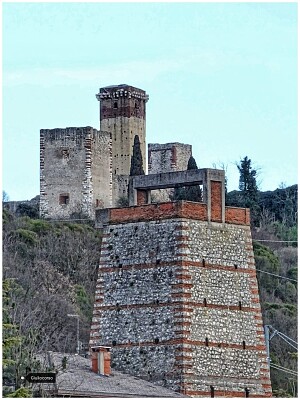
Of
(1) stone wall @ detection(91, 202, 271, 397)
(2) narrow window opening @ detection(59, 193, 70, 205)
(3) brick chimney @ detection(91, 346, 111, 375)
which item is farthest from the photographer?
(2) narrow window opening @ detection(59, 193, 70, 205)

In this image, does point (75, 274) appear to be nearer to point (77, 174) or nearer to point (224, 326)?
point (77, 174)

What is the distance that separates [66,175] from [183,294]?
3954 centimetres

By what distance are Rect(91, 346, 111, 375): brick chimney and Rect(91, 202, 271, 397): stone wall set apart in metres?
1.27

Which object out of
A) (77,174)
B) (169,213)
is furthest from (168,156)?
(169,213)

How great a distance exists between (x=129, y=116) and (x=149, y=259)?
5061cm

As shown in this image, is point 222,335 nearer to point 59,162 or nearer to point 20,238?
point 20,238

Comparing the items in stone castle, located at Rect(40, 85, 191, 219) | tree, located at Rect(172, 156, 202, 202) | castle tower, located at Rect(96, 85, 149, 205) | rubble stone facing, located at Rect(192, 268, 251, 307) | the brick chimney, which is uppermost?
castle tower, located at Rect(96, 85, 149, 205)

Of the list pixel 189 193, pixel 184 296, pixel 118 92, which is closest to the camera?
pixel 184 296

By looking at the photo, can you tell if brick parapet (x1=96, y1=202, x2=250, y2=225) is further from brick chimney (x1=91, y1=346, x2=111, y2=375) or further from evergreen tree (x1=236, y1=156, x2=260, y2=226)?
evergreen tree (x1=236, y1=156, x2=260, y2=226)

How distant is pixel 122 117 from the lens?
316ft

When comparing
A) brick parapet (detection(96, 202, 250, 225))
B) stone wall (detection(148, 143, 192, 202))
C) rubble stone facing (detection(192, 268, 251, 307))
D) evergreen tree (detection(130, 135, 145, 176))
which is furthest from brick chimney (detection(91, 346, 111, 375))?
stone wall (detection(148, 143, 192, 202))

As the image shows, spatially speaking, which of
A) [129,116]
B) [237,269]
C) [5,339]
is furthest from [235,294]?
[129,116]

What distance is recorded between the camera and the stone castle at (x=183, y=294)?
45.1 m

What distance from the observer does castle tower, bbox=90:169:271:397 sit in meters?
45.1
